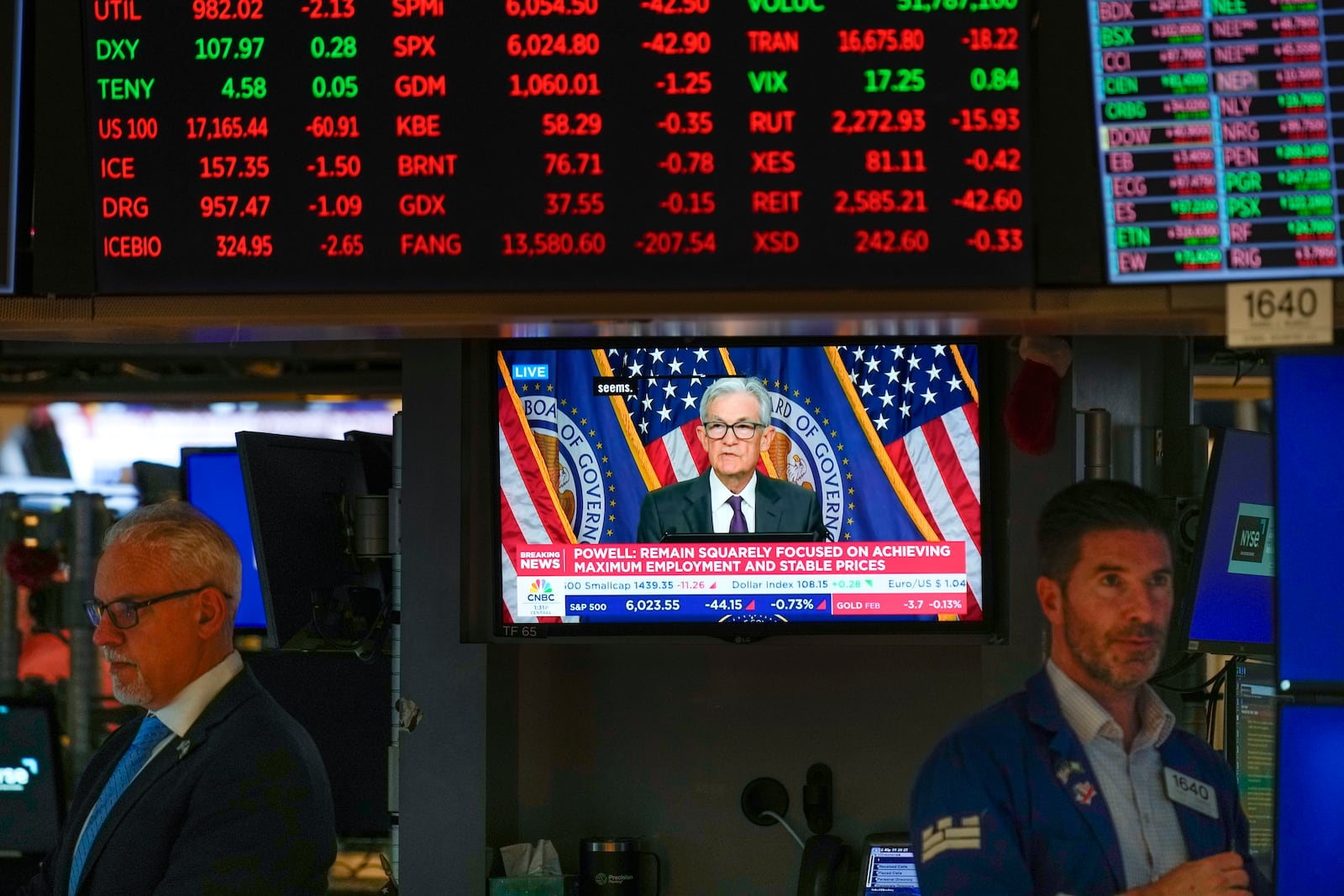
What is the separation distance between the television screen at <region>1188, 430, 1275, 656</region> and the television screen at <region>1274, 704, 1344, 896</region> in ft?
2.10


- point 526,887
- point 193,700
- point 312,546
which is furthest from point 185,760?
point 526,887

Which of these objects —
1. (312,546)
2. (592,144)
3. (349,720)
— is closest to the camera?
(592,144)

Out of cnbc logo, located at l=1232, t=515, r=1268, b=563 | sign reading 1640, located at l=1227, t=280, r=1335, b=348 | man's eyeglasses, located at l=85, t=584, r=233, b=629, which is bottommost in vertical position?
man's eyeglasses, located at l=85, t=584, r=233, b=629

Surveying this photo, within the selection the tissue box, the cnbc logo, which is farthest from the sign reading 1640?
the tissue box

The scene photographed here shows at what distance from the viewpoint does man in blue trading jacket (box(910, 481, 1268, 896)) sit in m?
1.94

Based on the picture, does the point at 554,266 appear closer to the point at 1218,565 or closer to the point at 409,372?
the point at 409,372

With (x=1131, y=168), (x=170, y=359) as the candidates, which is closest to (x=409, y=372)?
(x=1131, y=168)

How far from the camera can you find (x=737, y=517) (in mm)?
3123

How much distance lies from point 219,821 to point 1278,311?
1.78 meters

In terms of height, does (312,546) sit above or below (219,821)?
above

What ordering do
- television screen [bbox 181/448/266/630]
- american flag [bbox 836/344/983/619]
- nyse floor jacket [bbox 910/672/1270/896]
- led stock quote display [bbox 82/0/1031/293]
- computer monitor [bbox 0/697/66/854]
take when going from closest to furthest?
nyse floor jacket [bbox 910/672/1270/896]
led stock quote display [bbox 82/0/1031/293]
american flag [bbox 836/344/983/619]
computer monitor [bbox 0/697/66/854]
television screen [bbox 181/448/266/630]

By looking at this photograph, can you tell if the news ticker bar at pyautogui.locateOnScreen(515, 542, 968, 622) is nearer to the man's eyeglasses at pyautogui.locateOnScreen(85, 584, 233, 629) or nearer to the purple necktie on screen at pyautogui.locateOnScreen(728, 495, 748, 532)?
the purple necktie on screen at pyautogui.locateOnScreen(728, 495, 748, 532)

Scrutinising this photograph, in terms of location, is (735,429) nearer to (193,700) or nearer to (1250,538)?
(1250,538)

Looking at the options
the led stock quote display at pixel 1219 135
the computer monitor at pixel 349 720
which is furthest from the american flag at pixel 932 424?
the computer monitor at pixel 349 720
